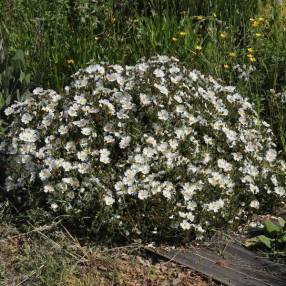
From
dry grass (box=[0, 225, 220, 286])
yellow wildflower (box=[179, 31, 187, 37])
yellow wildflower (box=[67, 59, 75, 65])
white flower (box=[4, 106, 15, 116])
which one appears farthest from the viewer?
yellow wildflower (box=[179, 31, 187, 37])

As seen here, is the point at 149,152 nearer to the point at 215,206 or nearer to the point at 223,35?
the point at 215,206

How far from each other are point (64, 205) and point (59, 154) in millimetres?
311

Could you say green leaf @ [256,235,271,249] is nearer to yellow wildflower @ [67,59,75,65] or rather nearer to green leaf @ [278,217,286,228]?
green leaf @ [278,217,286,228]

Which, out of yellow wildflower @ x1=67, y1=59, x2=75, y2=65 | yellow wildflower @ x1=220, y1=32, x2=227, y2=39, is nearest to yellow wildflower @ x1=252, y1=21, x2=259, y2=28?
yellow wildflower @ x1=220, y1=32, x2=227, y2=39

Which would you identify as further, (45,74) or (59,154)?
(45,74)

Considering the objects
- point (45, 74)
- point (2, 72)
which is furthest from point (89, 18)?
point (2, 72)

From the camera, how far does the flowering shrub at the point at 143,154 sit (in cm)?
376

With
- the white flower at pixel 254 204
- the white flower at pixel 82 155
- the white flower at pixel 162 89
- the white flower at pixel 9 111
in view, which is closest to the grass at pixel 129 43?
the white flower at pixel 9 111

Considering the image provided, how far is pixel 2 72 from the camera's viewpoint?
468 cm

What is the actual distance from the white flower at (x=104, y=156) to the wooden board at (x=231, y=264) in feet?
1.84

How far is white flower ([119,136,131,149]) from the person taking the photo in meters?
3.84

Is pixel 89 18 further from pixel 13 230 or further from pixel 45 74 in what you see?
pixel 13 230

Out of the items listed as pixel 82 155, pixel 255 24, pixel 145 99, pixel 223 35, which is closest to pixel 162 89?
pixel 145 99

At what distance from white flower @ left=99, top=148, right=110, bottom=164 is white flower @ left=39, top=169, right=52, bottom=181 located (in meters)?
0.31
